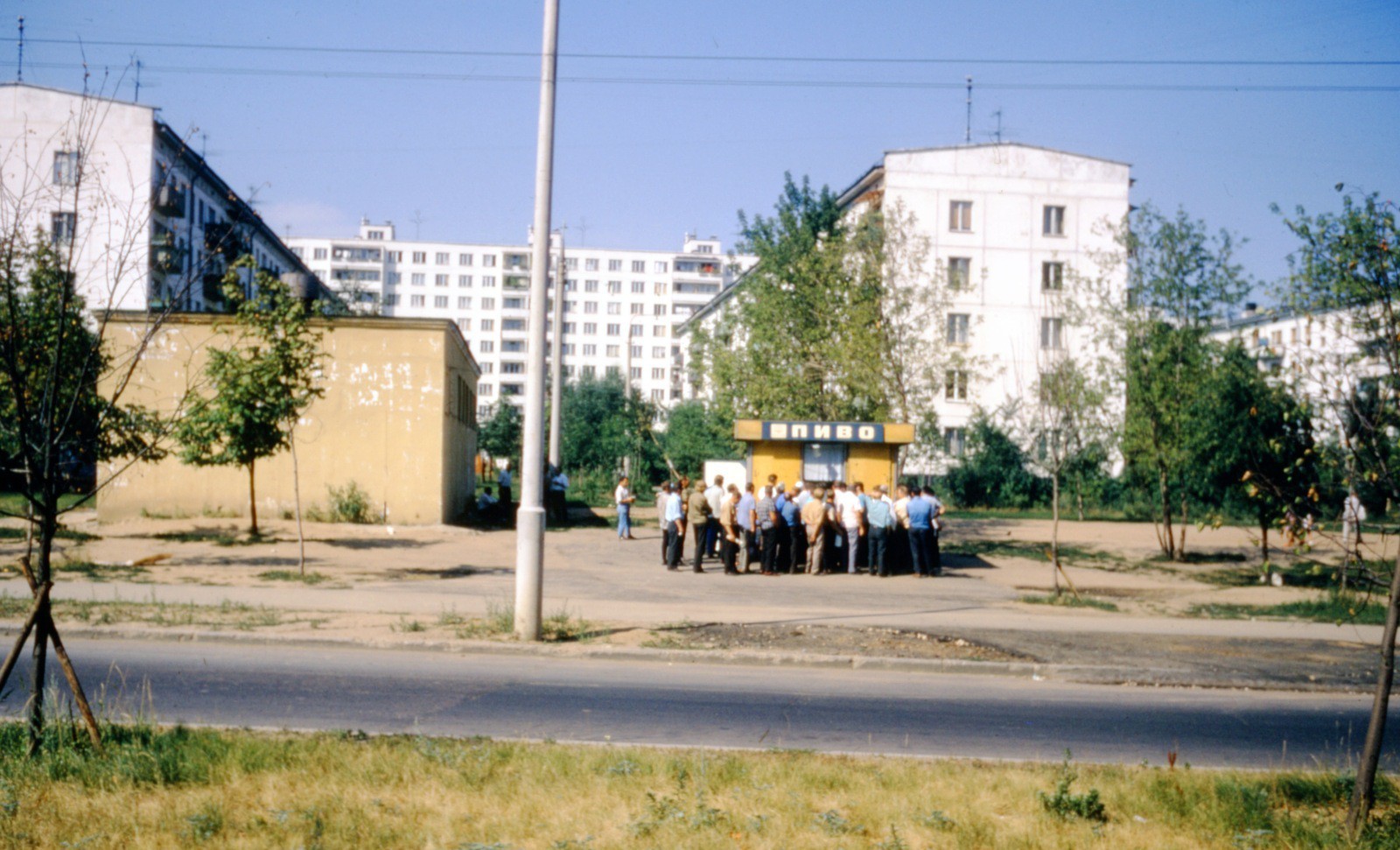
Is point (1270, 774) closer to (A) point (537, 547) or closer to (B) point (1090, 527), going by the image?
(A) point (537, 547)

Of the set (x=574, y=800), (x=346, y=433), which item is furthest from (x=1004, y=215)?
(x=574, y=800)

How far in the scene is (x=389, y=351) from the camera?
26.6 m

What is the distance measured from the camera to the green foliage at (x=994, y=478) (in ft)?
157

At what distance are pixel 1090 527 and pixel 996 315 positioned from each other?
16.6 m

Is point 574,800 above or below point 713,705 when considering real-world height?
above

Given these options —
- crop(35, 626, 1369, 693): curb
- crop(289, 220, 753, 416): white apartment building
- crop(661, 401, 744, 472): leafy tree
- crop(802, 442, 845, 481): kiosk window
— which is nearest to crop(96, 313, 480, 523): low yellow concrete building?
crop(802, 442, 845, 481): kiosk window

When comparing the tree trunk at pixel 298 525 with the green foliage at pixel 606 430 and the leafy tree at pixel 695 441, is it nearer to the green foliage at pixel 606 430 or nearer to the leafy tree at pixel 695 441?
the leafy tree at pixel 695 441

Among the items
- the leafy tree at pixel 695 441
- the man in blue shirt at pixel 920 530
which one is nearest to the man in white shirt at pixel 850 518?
the man in blue shirt at pixel 920 530

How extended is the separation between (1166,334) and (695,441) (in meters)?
25.1

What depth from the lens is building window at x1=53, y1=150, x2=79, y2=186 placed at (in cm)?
623

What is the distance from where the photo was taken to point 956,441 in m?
51.2

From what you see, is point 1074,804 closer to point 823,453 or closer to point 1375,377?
point 1375,377

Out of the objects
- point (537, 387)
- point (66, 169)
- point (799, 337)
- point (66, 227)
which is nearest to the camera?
point (66, 227)

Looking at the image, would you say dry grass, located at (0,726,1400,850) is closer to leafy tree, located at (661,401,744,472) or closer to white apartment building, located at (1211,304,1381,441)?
white apartment building, located at (1211,304,1381,441)
